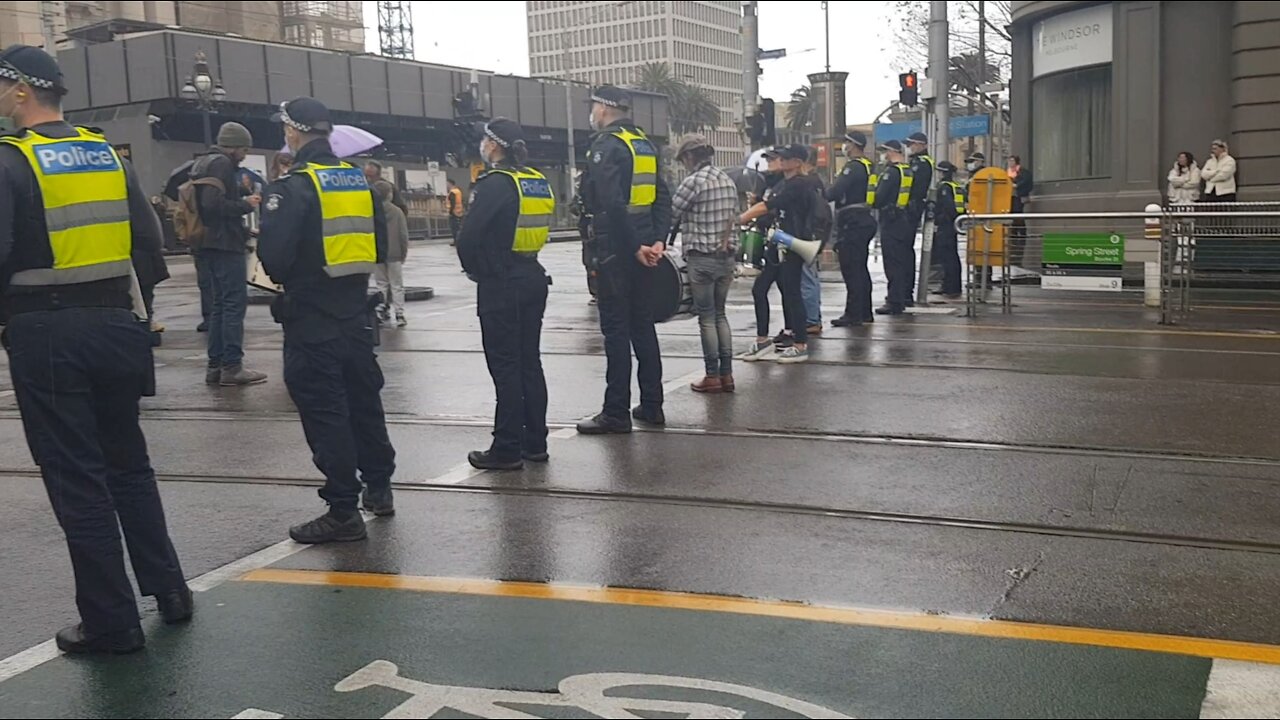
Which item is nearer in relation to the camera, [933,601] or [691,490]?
[933,601]

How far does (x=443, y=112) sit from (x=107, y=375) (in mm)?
52905

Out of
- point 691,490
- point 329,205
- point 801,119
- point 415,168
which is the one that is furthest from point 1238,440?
point 801,119

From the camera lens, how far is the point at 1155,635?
4359 mm

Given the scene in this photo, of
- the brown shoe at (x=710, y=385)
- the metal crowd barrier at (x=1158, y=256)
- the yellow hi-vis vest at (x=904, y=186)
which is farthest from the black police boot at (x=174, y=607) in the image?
the metal crowd barrier at (x=1158, y=256)

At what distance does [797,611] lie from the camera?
466cm

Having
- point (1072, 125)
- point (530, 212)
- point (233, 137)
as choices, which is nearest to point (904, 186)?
point (233, 137)

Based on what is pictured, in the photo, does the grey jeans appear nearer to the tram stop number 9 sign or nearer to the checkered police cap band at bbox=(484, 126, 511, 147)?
the checkered police cap band at bbox=(484, 126, 511, 147)

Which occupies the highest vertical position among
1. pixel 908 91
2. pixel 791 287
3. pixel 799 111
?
pixel 799 111

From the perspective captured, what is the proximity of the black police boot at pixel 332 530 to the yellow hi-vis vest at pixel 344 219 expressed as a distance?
109 cm

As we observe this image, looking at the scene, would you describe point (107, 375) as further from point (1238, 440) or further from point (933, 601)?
point (1238, 440)

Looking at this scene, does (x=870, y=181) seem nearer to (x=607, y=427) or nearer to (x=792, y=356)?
(x=792, y=356)

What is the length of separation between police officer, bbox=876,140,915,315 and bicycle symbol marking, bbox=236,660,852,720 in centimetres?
1015

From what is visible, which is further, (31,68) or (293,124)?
(293,124)

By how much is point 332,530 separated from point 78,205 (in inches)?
76.5
